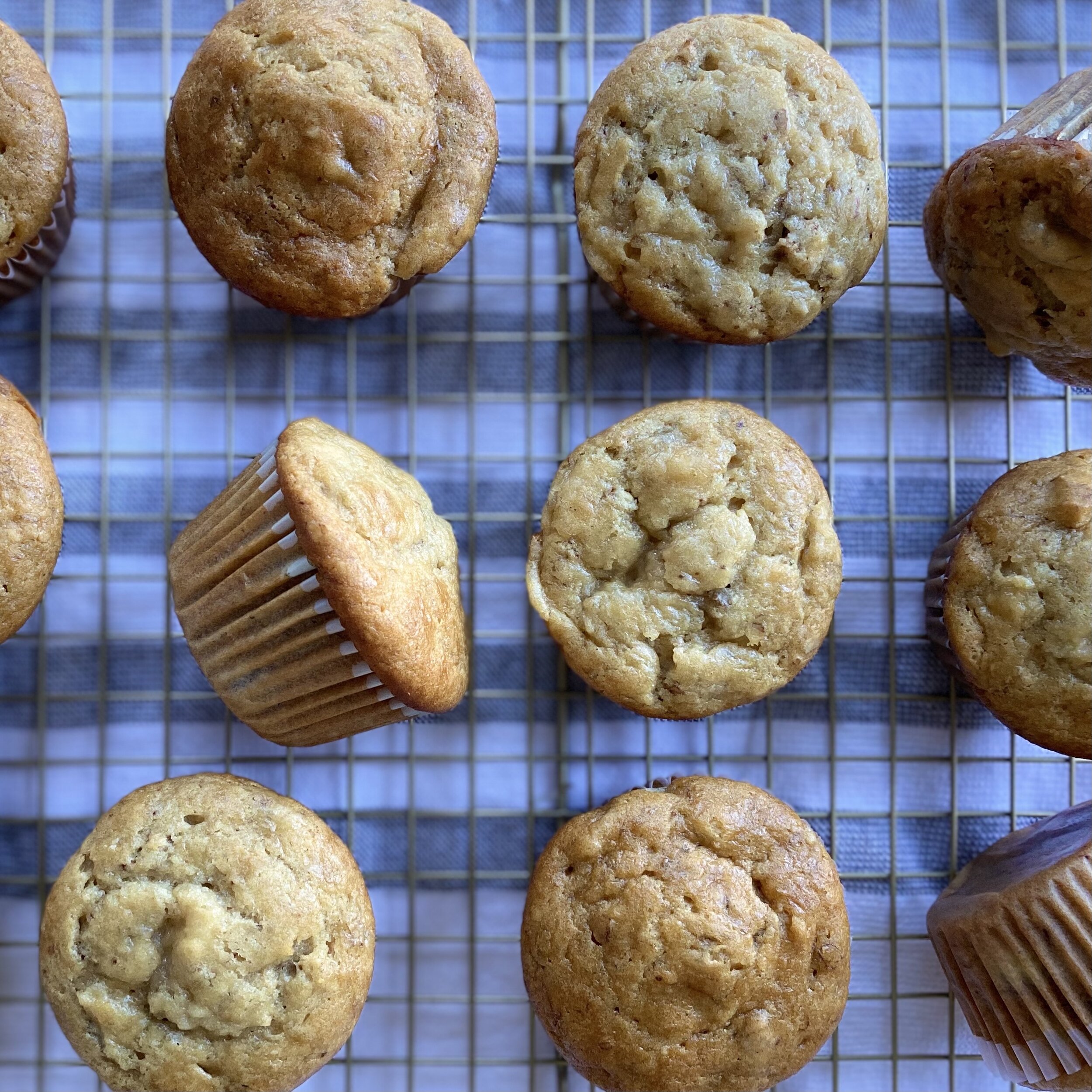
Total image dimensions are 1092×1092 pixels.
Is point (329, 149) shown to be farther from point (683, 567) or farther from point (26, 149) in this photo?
point (683, 567)

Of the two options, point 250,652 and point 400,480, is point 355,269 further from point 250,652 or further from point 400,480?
point 250,652

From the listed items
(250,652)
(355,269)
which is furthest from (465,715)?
(355,269)

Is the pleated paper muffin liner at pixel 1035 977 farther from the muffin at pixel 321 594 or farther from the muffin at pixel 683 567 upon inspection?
the muffin at pixel 321 594

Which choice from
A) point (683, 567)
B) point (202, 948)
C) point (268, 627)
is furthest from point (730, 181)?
point (202, 948)

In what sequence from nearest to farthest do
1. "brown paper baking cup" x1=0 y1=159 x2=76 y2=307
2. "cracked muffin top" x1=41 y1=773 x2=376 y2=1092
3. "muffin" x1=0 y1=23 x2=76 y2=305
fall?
A: "cracked muffin top" x1=41 y1=773 x2=376 y2=1092 → "muffin" x1=0 y1=23 x2=76 y2=305 → "brown paper baking cup" x1=0 y1=159 x2=76 y2=307

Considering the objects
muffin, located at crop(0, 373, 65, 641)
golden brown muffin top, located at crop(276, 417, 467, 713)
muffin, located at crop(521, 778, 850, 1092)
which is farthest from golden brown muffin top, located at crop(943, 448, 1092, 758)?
muffin, located at crop(0, 373, 65, 641)

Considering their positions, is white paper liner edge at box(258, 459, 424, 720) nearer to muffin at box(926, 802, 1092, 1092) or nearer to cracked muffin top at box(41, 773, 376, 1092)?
cracked muffin top at box(41, 773, 376, 1092)
